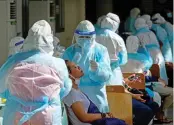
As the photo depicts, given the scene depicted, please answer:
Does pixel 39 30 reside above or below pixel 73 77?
above

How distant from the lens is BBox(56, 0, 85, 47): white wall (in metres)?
6.84

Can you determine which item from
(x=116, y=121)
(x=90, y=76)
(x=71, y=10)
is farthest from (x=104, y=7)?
(x=116, y=121)

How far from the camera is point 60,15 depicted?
666 cm

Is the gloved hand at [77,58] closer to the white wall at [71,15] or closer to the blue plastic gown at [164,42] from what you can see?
the blue plastic gown at [164,42]

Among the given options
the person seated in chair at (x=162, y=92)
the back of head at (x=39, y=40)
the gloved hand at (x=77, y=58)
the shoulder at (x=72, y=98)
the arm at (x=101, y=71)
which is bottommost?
the person seated in chair at (x=162, y=92)

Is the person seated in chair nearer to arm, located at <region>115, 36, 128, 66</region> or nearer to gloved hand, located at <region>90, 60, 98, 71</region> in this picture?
arm, located at <region>115, 36, 128, 66</region>

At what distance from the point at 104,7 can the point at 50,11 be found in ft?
10.3

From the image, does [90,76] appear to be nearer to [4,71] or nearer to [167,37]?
[4,71]

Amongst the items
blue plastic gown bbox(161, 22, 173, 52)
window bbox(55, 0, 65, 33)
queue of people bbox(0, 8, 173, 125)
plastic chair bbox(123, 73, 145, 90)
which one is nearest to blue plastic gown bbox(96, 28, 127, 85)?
queue of people bbox(0, 8, 173, 125)

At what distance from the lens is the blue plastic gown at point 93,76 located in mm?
3691

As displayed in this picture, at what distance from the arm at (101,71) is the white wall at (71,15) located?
300cm

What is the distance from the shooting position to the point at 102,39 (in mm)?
4500

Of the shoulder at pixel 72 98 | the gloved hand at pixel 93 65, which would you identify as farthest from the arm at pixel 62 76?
the gloved hand at pixel 93 65

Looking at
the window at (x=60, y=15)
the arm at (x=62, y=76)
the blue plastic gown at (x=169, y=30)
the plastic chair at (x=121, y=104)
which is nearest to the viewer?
the arm at (x=62, y=76)
